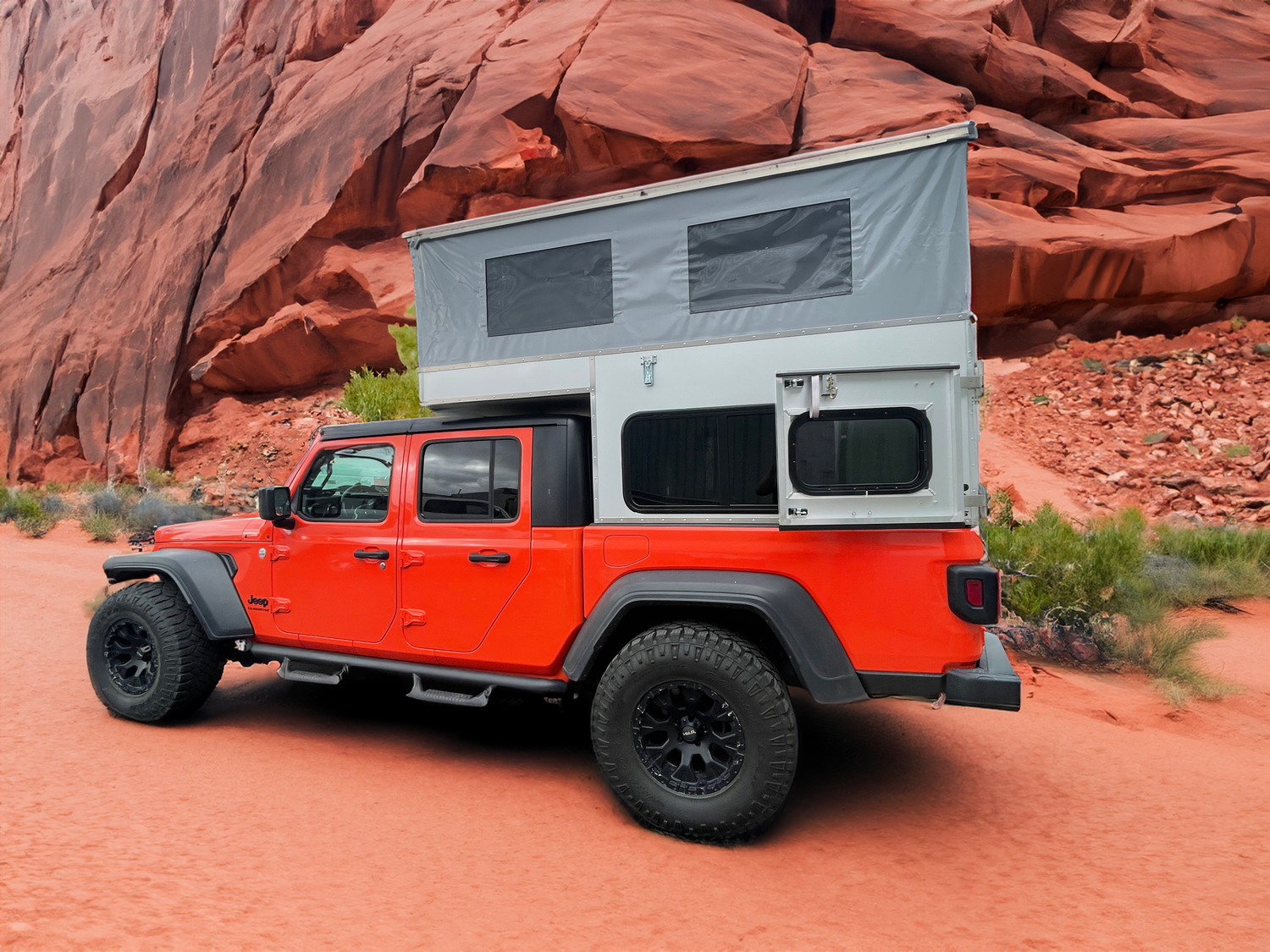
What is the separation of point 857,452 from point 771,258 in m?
1.13

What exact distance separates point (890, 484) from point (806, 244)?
1302mm

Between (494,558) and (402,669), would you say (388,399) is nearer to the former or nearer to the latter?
(402,669)

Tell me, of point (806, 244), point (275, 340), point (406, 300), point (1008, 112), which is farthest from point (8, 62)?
point (806, 244)

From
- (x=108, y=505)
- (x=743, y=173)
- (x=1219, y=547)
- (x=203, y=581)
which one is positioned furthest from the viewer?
(x=108, y=505)

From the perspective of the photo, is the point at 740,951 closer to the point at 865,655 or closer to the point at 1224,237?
the point at 865,655

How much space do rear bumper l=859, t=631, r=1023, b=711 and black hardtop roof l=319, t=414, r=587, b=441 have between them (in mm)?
2056

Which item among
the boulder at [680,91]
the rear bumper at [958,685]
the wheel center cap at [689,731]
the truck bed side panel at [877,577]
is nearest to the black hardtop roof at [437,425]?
the truck bed side panel at [877,577]

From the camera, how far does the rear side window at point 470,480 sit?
4.44 m

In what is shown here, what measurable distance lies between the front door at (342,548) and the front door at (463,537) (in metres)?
0.18

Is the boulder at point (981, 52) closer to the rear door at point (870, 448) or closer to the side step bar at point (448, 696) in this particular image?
the rear door at point (870, 448)

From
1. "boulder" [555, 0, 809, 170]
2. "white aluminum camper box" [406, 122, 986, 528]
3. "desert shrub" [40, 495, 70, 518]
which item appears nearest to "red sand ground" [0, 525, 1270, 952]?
"white aluminum camper box" [406, 122, 986, 528]

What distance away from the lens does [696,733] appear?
150 inches

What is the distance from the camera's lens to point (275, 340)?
70.6 ft

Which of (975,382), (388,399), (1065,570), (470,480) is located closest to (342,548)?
(470,480)
